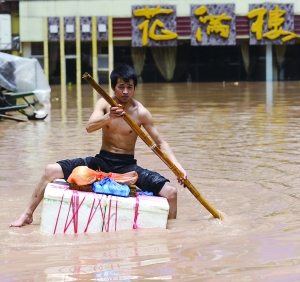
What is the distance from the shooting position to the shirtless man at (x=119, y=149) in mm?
6254

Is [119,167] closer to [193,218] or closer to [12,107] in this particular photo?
[193,218]

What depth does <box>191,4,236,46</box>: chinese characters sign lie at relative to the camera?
40594 millimetres

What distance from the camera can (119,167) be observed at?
652 cm

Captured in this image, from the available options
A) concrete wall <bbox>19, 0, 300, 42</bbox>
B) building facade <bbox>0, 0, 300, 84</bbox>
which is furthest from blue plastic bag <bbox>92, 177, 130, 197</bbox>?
concrete wall <bbox>19, 0, 300, 42</bbox>

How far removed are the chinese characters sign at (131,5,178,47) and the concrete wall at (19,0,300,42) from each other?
16.2 inches

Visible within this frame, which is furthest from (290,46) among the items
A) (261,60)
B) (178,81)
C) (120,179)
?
(120,179)

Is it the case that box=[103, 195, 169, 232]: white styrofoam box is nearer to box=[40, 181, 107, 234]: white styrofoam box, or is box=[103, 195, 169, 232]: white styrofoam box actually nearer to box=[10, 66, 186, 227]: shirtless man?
box=[40, 181, 107, 234]: white styrofoam box

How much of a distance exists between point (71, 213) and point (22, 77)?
50.5ft

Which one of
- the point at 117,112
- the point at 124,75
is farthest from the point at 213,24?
the point at 117,112

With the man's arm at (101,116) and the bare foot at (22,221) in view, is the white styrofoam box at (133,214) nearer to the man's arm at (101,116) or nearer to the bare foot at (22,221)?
the man's arm at (101,116)

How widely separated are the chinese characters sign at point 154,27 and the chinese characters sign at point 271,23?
4063mm

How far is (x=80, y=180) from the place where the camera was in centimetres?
598

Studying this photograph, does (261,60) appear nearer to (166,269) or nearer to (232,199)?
(232,199)

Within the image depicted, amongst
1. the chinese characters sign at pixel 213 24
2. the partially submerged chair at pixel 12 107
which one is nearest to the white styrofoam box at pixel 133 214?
the partially submerged chair at pixel 12 107
